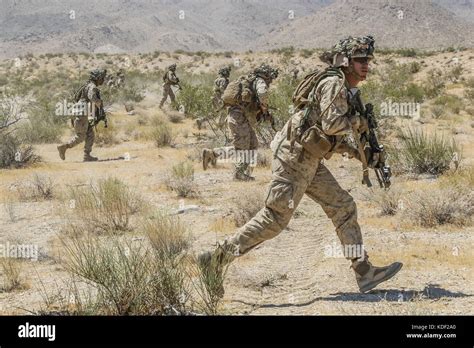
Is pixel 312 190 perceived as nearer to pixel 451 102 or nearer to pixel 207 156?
pixel 207 156

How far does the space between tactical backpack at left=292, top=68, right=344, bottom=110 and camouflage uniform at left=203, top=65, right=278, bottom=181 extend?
3.55 metres

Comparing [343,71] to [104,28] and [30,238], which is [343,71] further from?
[104,28]

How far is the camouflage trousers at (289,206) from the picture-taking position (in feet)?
14.9

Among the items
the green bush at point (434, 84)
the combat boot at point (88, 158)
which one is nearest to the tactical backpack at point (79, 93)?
the combat boot at point (88, 158)

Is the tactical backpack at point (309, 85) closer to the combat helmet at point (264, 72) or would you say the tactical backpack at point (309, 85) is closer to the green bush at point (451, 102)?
the combat helmet at point (264, 72)

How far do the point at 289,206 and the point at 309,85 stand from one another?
986mm

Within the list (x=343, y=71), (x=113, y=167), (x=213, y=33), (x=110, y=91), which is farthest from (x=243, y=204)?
(x=213, y=33)

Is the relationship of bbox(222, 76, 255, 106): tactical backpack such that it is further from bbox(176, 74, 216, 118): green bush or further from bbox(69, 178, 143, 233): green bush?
bbox(176, 74, 216, 118): green bush

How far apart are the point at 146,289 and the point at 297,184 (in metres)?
1.41

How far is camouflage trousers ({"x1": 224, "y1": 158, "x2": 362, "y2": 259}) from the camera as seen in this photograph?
4535 millimetres

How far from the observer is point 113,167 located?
11.8 m

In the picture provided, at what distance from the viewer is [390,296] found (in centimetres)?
471

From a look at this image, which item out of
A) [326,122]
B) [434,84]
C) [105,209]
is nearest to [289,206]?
[326,122]
